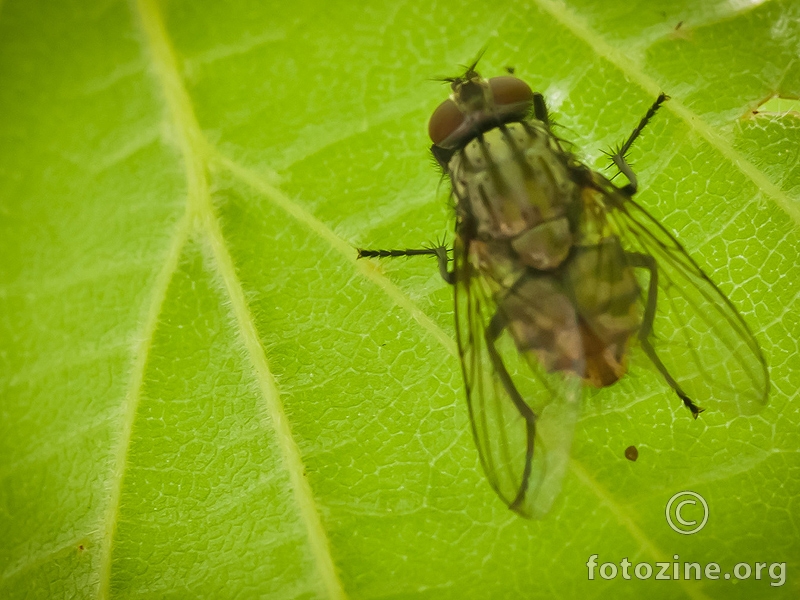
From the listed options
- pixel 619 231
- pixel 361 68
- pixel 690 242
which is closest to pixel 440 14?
pixel 361 68

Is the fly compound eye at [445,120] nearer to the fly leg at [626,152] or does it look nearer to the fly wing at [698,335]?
the fly leg at [626,152]

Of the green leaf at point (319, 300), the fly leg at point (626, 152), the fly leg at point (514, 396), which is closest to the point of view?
the fly leg at point (514, 396)

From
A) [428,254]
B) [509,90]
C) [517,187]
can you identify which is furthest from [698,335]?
[509,90]

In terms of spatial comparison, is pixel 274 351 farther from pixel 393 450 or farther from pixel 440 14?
pixel 440 14

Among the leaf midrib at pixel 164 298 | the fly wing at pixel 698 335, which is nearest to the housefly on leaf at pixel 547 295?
the fly wing at pixel 698 335

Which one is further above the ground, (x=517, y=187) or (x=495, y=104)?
(x=495, y=104)

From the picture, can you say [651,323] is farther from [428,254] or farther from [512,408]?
[428,254]

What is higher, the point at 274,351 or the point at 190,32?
the point at 190,32
